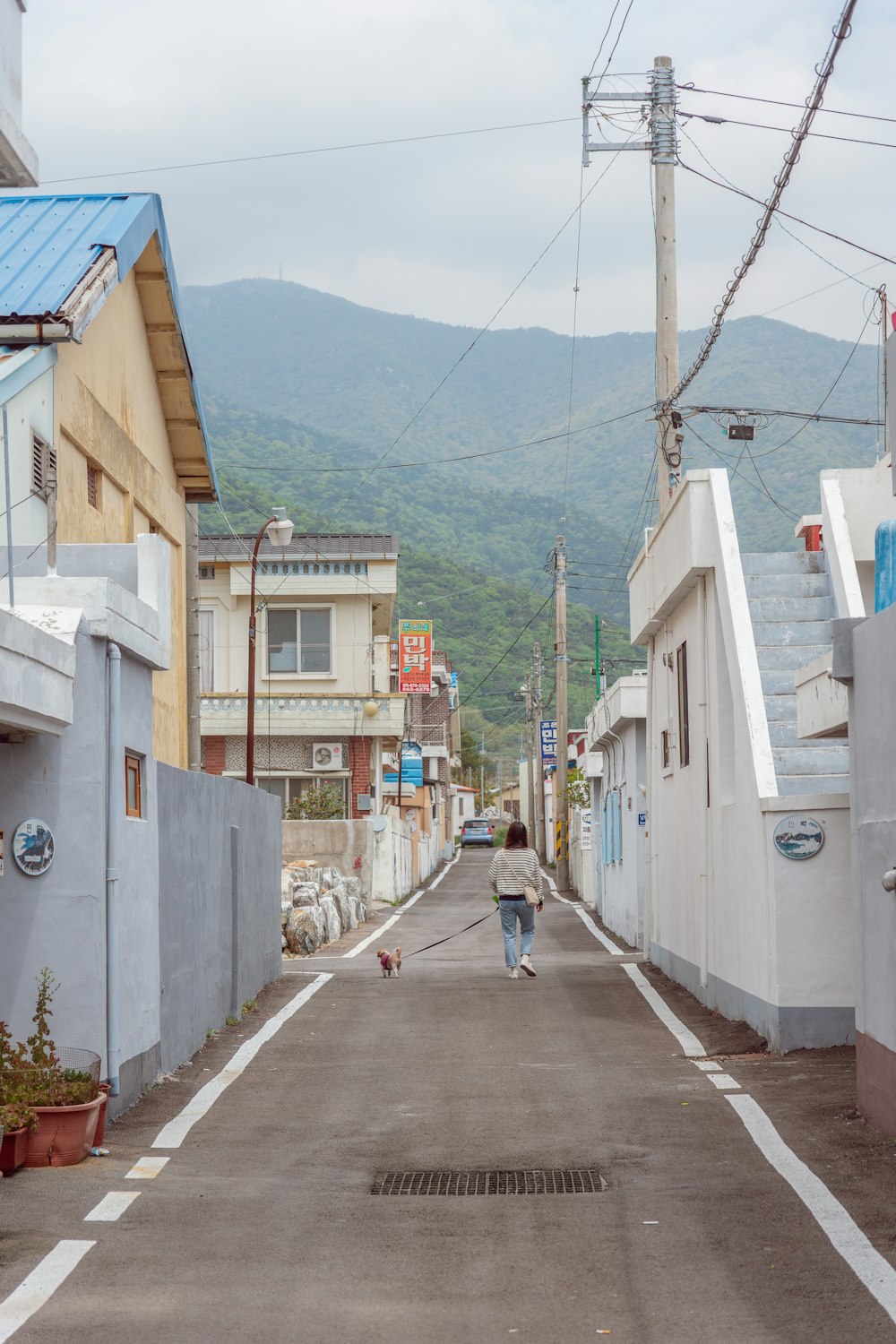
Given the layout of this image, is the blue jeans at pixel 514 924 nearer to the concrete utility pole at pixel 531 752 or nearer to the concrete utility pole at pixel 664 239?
the concrete utility pole at pixel 664 239

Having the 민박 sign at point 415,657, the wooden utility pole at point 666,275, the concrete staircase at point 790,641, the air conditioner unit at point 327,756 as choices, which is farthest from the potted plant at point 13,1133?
the 민박 sign at point 415,657

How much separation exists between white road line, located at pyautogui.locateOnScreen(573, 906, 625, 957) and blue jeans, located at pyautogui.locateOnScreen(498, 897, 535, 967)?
16.1 feet

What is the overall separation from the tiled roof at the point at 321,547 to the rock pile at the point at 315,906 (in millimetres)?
12141

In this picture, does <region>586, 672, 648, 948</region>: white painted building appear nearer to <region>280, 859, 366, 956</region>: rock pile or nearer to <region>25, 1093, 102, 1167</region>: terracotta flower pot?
<region>280, 859, 366, 956</region>: rock pile

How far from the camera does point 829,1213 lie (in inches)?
276

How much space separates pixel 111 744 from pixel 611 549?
81.4 m

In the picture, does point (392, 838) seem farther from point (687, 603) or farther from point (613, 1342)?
point (613, 1342)

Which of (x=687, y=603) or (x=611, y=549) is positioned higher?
(x=611, y=549)

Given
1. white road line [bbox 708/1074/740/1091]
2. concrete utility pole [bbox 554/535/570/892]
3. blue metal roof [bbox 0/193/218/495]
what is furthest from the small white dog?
concrete utility pole [bbox 554/535/570/892]

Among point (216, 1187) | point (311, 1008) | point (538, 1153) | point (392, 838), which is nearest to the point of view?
point (216, 1187)

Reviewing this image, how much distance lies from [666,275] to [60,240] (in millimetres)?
9045

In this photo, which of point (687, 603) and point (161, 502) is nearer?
point (687, 603)

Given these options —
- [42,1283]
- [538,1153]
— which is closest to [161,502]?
[538,1153]

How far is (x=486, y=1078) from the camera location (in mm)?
11203
